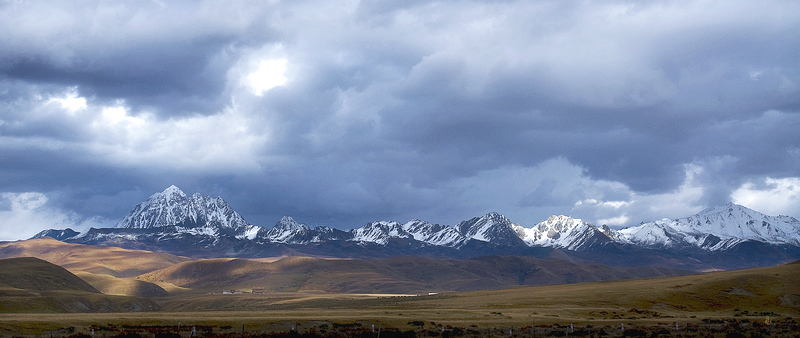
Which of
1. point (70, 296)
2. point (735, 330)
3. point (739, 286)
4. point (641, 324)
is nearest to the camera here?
point (735, 330)

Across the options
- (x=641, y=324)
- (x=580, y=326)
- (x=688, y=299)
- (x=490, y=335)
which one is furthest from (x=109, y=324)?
(x=688, y=299)

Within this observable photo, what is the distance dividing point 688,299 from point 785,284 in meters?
27.5

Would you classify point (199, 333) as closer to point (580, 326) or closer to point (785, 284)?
point (580, 326)

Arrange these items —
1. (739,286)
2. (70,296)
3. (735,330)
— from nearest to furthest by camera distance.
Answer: (735,330)
(739,286)
(70,296)

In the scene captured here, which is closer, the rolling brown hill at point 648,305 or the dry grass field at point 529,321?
the dry grass field at point 529,321

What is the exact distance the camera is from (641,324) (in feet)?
306

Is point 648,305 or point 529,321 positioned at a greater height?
point 529,321

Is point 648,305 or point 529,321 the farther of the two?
point 648,305

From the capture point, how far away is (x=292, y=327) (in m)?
86.4

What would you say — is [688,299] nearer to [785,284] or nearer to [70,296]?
[785,284]

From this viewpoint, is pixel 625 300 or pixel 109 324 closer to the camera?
pixel 109 324

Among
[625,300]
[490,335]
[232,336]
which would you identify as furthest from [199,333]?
[625,300]

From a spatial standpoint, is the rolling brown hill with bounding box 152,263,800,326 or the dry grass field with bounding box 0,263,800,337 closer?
the dry grass field with bounding box 0,263,800,337

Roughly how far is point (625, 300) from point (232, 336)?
102439 mm
